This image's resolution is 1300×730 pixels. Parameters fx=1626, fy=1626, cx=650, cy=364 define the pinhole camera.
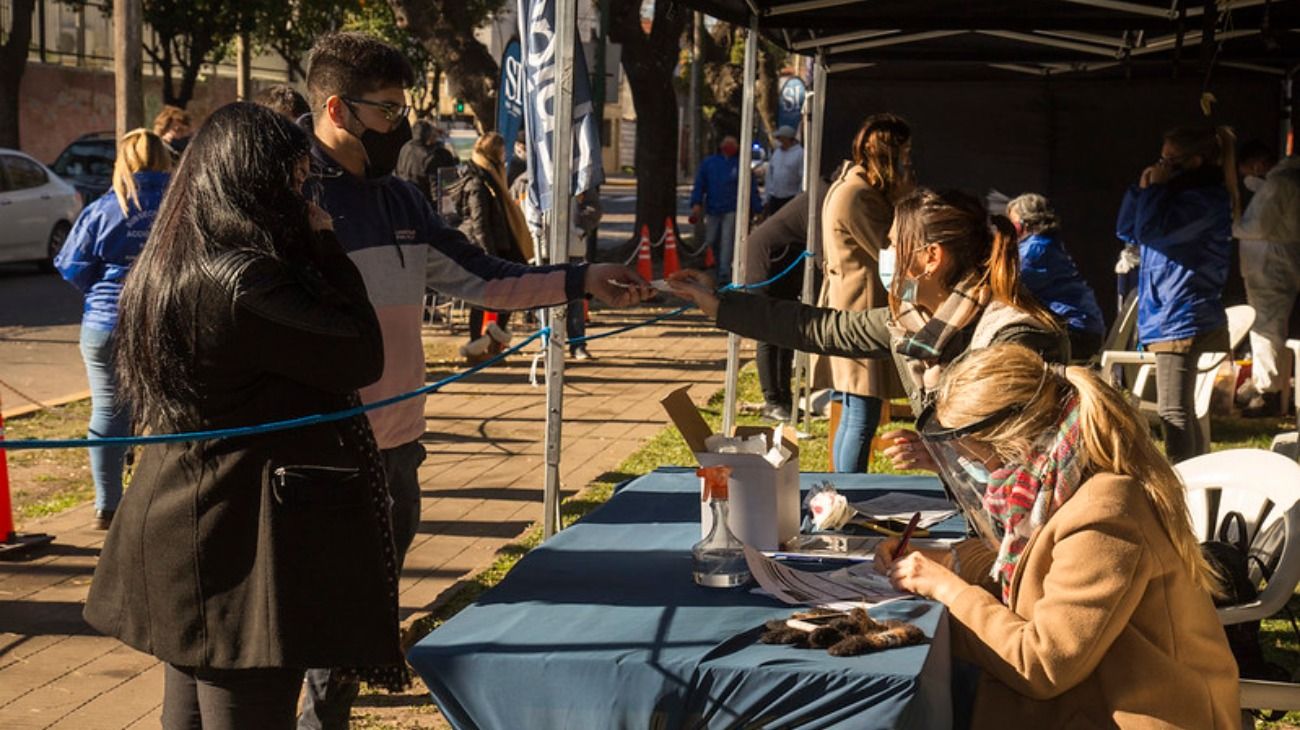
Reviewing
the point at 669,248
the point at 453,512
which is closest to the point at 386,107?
the point at 453,512

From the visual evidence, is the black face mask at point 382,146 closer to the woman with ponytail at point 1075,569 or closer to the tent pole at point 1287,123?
the woman with ponytail at point 1075,569

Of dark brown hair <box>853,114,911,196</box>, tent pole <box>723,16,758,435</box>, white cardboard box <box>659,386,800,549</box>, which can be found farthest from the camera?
tent pole <box>723,16,758,435</box>

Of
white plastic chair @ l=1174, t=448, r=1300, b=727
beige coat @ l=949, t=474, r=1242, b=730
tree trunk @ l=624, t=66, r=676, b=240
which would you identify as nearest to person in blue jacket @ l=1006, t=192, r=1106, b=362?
white plastic chair @ l=1174, t=448, r=1300, b=727

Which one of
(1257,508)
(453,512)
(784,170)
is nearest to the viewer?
(1257,508)

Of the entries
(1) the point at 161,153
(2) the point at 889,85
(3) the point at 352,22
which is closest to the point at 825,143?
(2) the point at 889,85

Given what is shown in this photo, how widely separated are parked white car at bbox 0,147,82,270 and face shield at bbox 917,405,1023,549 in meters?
19.0

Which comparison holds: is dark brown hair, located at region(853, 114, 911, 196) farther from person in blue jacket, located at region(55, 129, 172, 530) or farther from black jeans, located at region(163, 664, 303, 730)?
black jeans, located at region(163, 664, 303, 730)

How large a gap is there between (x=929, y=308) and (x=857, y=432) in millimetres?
2164

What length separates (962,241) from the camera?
4559 millimetres

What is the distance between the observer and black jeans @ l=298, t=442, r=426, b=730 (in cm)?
419

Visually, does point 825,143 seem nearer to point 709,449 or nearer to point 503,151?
point 503,151

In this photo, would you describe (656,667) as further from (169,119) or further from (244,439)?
(169,119)

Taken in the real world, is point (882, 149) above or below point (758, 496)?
above

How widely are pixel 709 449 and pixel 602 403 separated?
8.13m
